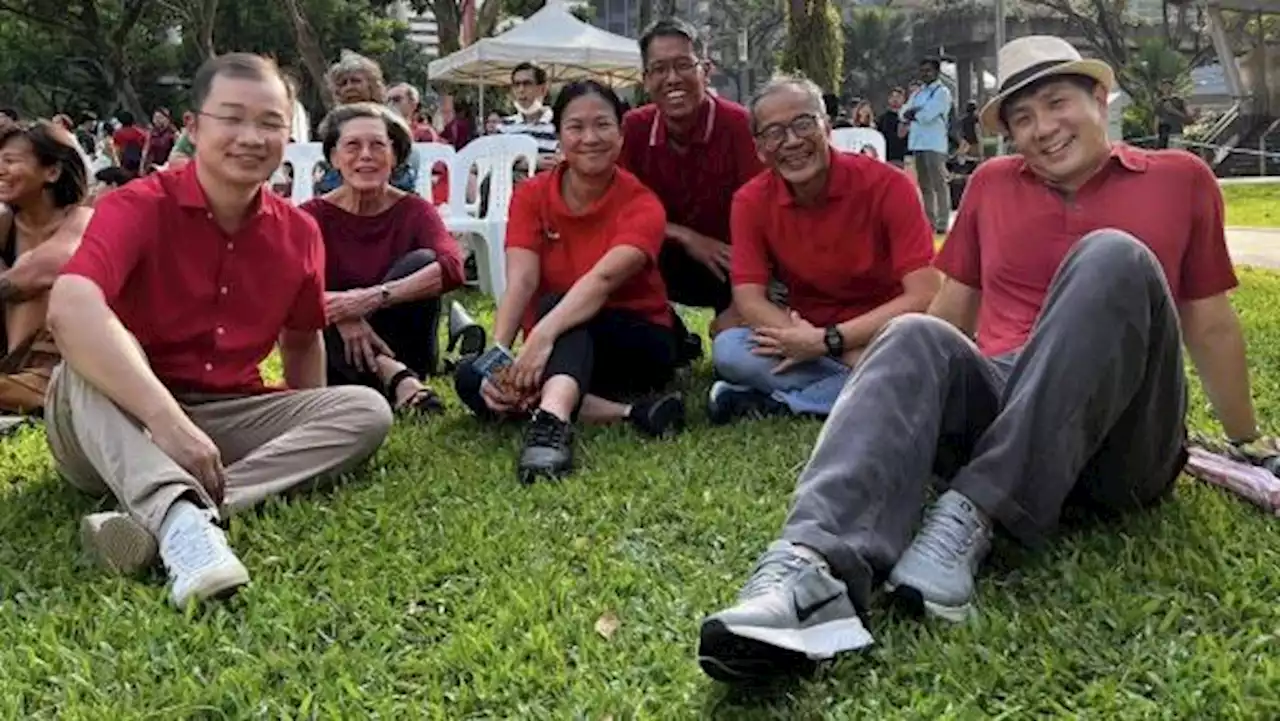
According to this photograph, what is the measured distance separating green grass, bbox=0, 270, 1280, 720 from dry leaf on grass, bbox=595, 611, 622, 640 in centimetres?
2

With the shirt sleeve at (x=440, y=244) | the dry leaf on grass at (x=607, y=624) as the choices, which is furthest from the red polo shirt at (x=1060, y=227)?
the shirt sleeve at (x=440, y=244)

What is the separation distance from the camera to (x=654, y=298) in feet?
15.9

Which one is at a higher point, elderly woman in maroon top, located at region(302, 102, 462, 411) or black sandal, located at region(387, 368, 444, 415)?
elderly woman in maroon top, located at region(302, 102, 462, 411)

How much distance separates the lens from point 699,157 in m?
5.33

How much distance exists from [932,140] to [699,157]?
1014 cm

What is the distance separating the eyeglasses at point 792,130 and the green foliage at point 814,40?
31.0 feet

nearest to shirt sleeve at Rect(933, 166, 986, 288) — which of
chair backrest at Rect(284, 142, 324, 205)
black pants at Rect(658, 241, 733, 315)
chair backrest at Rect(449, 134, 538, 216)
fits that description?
black pants at Rect(658, 241, 733, 315)

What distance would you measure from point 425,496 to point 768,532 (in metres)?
1.11

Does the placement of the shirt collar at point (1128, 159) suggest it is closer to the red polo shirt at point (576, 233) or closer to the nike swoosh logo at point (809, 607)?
the nike swoosh logo at point (809, 607)

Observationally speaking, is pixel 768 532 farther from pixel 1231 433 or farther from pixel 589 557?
pixel 1231 433

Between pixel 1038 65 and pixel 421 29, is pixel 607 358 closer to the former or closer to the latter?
pixel 1038 65

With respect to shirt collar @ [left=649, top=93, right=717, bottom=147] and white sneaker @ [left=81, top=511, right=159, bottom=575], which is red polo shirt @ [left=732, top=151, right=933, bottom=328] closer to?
shirt collar @ [left=649, top=93, right=717, bottom=147]

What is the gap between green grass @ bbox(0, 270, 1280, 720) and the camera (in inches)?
94.7

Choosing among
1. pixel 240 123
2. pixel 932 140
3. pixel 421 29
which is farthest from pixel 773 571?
pixel 421 29
